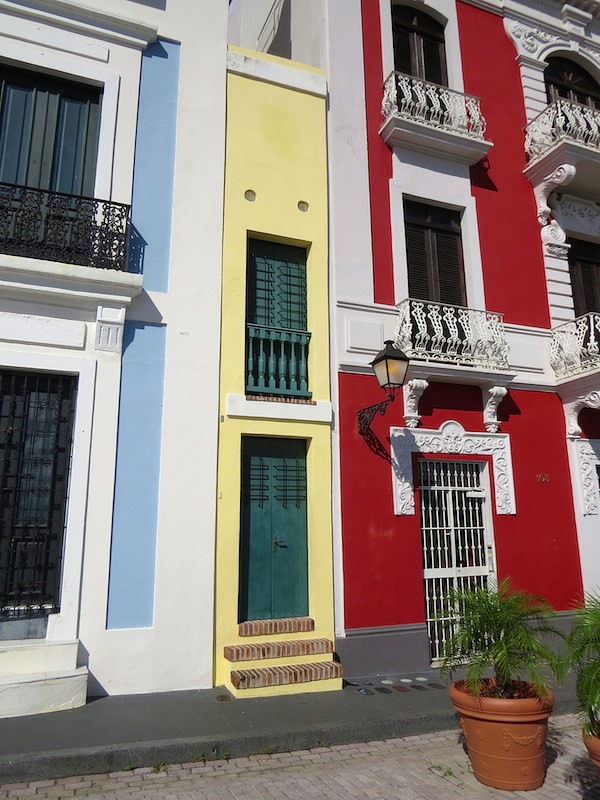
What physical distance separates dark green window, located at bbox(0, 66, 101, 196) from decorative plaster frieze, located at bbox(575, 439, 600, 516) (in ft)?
26.6

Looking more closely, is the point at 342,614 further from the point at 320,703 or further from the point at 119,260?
the point at 119,260

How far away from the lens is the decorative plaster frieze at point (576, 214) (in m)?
10.1

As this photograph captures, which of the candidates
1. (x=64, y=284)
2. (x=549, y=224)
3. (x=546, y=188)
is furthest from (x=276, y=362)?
(x=546, y=188)

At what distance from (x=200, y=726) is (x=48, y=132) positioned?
6982 millimetres

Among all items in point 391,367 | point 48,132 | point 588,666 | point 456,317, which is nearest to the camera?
point 588,666

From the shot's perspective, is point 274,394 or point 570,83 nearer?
point 274,394

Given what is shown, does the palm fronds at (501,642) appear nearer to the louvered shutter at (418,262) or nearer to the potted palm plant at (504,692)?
the potted palm plant at (504,692)

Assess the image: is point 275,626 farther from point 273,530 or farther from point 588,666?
point 588,666

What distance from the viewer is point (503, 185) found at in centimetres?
984

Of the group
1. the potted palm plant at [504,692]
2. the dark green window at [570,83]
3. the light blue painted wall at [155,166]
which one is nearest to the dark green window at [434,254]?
the light blue painted wall at [155,166]

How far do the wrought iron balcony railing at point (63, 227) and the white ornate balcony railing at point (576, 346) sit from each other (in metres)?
6.76

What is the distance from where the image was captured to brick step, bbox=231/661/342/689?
6216mm

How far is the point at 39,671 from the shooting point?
226 inches

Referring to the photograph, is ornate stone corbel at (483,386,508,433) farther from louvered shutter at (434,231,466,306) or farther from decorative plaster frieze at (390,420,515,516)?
louvered shutter at (434,231,466,306)
